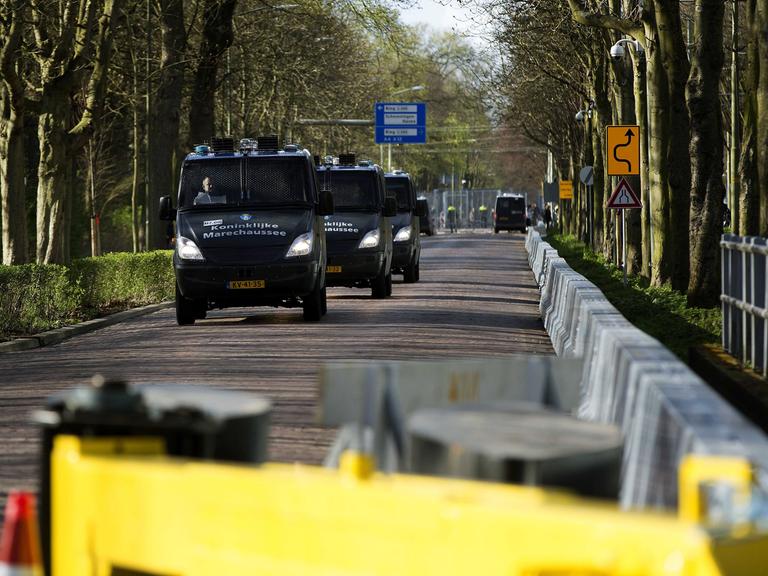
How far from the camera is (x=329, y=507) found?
453cm

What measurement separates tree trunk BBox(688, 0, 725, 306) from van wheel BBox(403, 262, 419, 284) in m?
15.6

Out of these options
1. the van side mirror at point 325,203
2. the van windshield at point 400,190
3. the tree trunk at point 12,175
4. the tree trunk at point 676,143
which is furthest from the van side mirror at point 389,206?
the van windshield at point 400,190

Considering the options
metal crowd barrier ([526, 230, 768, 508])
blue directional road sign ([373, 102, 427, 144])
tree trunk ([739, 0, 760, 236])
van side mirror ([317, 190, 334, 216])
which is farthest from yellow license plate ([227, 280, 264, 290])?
blue directional road sign ([373, 102, 427, 144])

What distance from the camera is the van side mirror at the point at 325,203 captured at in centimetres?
2438

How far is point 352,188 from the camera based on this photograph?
Answer: 102ft

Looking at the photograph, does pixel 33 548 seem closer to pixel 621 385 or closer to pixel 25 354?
pixel 621 385

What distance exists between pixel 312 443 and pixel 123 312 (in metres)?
17.5

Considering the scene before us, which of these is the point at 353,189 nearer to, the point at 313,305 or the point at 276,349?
the point at 313,305

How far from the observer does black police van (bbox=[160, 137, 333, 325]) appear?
23766mm

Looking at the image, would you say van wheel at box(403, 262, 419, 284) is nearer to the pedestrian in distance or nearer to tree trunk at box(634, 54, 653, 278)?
tree trunk at box(634, 54, 653, 278)

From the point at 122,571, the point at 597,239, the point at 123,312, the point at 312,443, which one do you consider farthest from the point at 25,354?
the point at 597,239

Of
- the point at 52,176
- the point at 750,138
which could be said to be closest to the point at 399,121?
the point at 52,176

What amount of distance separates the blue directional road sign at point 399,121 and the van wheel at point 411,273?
32815 millimetres

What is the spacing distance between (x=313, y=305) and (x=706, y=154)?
5.66 meters
